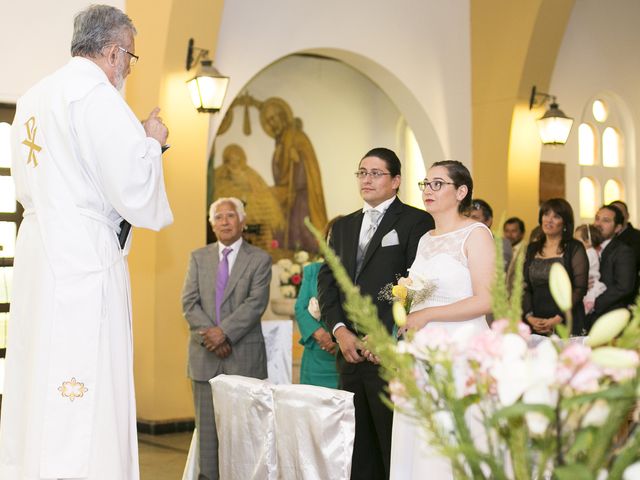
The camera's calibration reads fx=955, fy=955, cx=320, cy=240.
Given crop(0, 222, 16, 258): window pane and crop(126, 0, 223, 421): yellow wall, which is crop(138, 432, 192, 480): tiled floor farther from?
crop(0, 222, 16, 258): window pane

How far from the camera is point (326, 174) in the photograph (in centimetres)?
1571

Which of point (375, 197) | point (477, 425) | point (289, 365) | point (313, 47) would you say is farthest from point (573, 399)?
point (313, 47)

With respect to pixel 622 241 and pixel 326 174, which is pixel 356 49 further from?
pixel 326 174

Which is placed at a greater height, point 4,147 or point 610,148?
point 610,148

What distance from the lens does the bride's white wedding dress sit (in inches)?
173

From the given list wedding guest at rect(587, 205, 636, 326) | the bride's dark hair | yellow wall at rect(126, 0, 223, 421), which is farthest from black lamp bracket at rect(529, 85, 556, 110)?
the bride's dark hair

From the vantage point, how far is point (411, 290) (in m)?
4.33

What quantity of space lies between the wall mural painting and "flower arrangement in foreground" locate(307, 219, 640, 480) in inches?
507

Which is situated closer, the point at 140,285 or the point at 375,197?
the point at 375,197

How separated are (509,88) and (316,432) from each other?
8.50 meters

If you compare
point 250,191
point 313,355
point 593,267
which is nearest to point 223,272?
point 313,355

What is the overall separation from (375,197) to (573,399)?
374cm

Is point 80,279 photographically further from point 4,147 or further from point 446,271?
point 4,147

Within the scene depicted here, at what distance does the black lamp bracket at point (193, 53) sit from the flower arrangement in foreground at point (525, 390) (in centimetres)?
781
